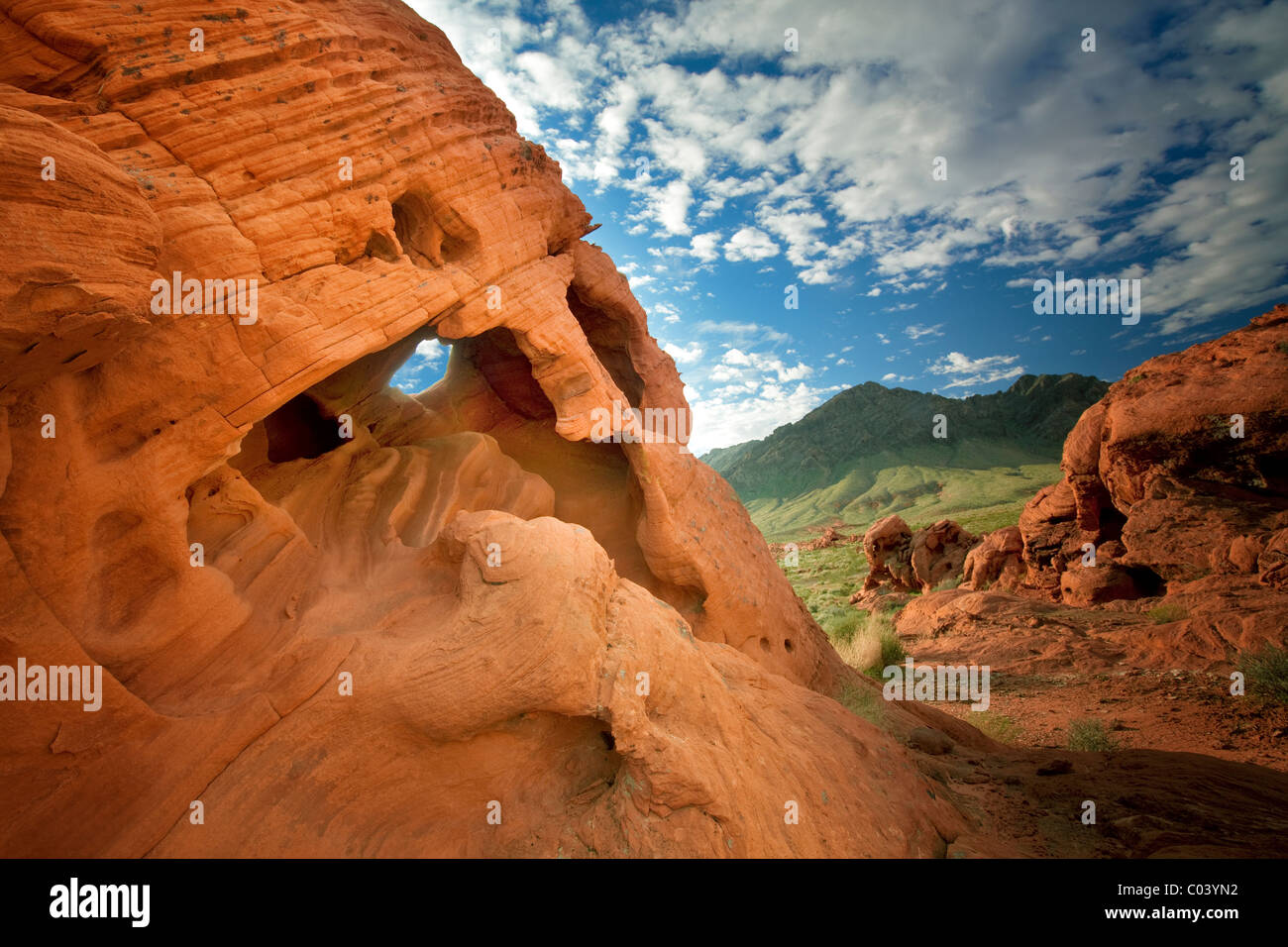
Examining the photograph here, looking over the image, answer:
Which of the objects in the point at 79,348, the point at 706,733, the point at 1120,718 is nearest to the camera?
the point at 79,348

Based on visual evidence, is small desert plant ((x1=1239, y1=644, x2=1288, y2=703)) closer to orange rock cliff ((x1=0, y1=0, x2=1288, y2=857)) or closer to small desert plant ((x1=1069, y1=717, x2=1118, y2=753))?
small desert plant ((x1=1069, y1=717, x2=1118, y2=753))

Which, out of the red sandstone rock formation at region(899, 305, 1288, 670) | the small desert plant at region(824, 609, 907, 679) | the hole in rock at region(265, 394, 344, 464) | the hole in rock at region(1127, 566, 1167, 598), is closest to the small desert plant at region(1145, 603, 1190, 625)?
the red sandstone rock formation at region(899, 305, 1288, 670)

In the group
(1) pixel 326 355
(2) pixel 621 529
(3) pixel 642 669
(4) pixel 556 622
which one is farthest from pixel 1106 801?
(1) pixel 326 355

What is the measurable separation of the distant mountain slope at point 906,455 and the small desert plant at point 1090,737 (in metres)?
54.9

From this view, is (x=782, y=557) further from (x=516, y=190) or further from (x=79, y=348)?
(x=79, y=348)

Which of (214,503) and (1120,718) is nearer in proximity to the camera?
(214,503)

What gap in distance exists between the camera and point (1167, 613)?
42.6 ft

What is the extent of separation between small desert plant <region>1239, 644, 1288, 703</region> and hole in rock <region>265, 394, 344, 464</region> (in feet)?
47.7

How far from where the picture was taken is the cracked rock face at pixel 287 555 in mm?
3637

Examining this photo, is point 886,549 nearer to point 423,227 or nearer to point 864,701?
point 864,701

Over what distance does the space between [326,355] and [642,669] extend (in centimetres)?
421

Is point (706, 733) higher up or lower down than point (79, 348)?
lower down

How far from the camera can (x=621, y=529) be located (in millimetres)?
9797

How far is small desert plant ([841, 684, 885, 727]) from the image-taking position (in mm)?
9180
